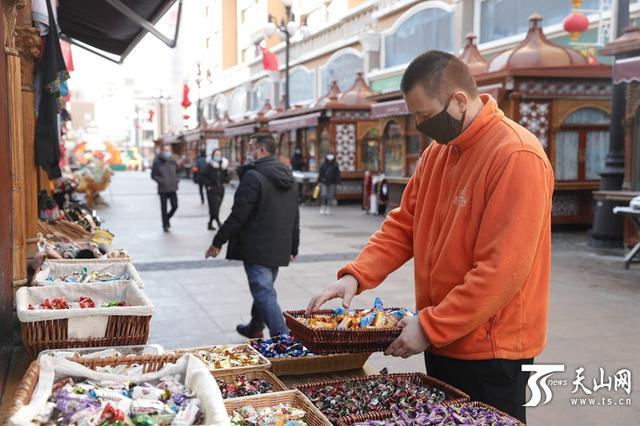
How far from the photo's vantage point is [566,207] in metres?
14.1

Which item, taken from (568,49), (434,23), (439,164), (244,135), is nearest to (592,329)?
(439,164)

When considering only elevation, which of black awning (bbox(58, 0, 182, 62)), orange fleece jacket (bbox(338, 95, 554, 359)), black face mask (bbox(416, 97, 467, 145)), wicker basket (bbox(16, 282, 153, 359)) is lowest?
wicker basket (bbox(16, 282, 153, 359))

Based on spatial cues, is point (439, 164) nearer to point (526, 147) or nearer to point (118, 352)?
point (526, 147)

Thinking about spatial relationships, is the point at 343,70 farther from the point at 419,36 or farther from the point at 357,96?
the point at 357,96

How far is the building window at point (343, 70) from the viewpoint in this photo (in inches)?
1237

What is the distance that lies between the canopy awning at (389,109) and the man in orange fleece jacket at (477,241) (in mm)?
14028

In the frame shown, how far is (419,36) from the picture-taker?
25797 millimetres

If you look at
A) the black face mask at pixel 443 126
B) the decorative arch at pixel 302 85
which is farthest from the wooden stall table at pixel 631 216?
the decorative arch at pixel 302 85

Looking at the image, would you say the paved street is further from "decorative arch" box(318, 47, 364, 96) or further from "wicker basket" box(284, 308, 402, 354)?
"decorative arch" box(318, 47, 364, 96)

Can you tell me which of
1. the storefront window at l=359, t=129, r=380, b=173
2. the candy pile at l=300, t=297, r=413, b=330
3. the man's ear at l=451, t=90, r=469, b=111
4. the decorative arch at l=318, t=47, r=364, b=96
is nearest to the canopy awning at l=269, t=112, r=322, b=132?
the storefront window at l=359, t=129, r=380, b=173

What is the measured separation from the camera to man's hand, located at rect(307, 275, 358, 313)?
280cm

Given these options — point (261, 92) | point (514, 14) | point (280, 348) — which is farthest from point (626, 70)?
point (261, 92)

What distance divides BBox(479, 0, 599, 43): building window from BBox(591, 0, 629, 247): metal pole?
265 inches

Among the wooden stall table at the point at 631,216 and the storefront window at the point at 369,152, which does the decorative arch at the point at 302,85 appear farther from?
the wooden stall table at the point at 631,216
